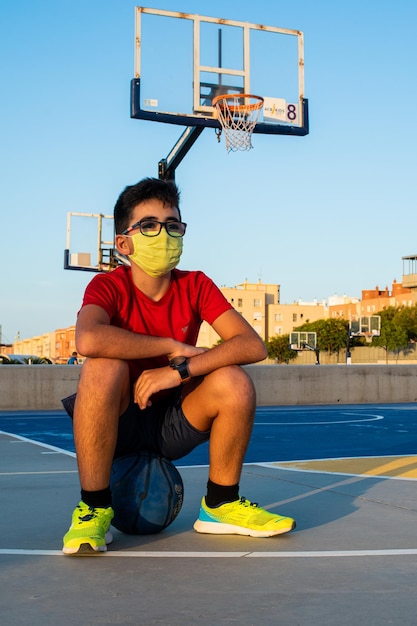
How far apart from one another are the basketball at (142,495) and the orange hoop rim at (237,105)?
13075mm

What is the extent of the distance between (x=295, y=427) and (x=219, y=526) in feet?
27.8

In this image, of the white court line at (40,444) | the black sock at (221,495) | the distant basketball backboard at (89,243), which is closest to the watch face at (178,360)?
the black sock at (221,495)

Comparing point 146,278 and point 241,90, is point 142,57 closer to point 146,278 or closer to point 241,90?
point 241,90

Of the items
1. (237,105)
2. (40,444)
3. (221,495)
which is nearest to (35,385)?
(237,105)

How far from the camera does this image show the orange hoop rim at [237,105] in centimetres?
1592

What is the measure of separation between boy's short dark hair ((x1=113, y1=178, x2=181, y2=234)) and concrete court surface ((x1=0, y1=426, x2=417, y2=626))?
153 cm

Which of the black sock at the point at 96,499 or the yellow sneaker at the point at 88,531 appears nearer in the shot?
the yellow sneaker at the point at 88,531

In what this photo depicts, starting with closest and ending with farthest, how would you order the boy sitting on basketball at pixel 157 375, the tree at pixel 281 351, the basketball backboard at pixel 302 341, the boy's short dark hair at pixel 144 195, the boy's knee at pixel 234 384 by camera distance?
1. the boy sitting on basketball at pixel 157 375
2. the boy's knee at pixel 234 384
3. the boy's short dark hair at pixel 144 195
4. the basketball backboard at pixel 302 341
5. the tree at pixel 281 351

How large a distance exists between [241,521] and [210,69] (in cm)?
1368

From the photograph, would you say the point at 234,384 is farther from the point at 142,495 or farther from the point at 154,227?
the point at 154,227

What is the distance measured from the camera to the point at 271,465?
22.4 feet

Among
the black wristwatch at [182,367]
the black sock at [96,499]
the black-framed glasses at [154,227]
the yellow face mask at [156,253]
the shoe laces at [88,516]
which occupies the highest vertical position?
the black-framed glasses at [154,227]

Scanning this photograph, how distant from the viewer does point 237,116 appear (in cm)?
1595

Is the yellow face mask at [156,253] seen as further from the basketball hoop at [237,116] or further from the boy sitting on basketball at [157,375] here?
the basketball hoop at [237,116]
